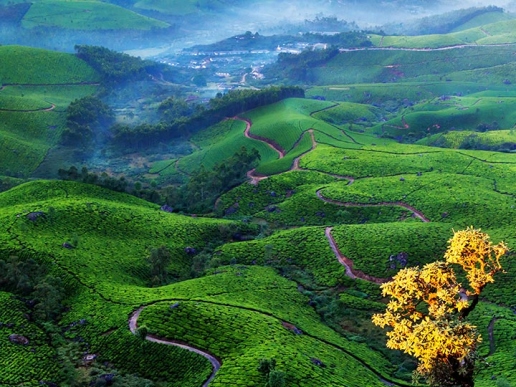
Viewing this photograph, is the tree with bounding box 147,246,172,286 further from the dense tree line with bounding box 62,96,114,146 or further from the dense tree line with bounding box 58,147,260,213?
the dense tree line with bounding box 62,96,114,146

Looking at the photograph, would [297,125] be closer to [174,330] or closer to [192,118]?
[192,118]

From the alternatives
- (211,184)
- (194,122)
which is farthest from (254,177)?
(194,122)

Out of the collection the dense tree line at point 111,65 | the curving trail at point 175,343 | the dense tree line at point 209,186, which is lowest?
the dense tree line at point 209,186

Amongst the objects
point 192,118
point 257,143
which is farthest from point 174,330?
point 192,118

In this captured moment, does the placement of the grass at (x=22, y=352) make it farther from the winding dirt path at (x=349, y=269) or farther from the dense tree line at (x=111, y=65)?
the dense tree line at (x=111, y=65)

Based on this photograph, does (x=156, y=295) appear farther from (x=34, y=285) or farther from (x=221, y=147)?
(x=221, y=147)

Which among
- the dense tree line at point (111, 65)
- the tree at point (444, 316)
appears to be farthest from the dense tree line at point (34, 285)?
the dense tree line at point (111, 65)

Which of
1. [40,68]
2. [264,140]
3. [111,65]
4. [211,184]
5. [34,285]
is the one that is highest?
[40,68]
